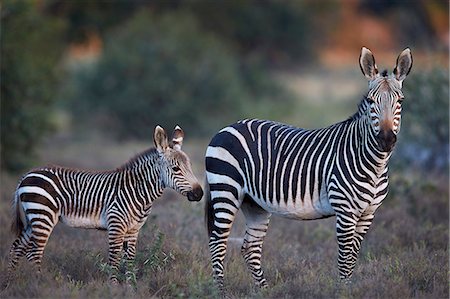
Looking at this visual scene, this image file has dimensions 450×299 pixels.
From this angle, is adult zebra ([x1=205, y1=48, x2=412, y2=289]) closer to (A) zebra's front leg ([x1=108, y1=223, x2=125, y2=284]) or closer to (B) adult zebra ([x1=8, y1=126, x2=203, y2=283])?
(B) adult zebra ([x1=8, y1=126, x2=203, y2=283])

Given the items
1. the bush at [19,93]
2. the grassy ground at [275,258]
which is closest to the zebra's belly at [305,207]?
the grassy ground at [275,258]

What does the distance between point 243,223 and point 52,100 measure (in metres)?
9.69

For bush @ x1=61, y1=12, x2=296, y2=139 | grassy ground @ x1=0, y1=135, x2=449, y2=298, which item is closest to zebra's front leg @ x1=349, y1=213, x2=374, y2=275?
grassy ground @ x1=0, y1=135, x2=449, y2=298

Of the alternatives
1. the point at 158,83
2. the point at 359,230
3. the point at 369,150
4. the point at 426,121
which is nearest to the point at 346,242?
the point at 359,230

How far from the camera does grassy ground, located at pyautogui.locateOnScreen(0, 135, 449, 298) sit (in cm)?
789

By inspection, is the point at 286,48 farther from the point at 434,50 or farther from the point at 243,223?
the point at 243,223

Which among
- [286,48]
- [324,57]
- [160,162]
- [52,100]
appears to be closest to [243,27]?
[286,48]

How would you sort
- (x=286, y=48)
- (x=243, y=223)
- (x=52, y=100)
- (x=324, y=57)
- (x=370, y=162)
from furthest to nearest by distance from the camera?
(x=324, y=57)
(x=286, y=48)
(x=52, y=100)
(x=243, y=223)
(x=370, y=162)

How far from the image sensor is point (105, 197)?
29.8 feet

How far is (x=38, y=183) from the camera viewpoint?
896 centimetres

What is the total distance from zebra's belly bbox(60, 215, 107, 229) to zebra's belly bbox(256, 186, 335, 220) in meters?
1.83

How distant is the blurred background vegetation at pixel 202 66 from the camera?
18719 mm

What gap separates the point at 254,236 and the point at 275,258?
3.46ft

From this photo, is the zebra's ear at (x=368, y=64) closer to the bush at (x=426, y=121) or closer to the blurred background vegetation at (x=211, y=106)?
the blurred background vegetation at (x=211, y=106)
